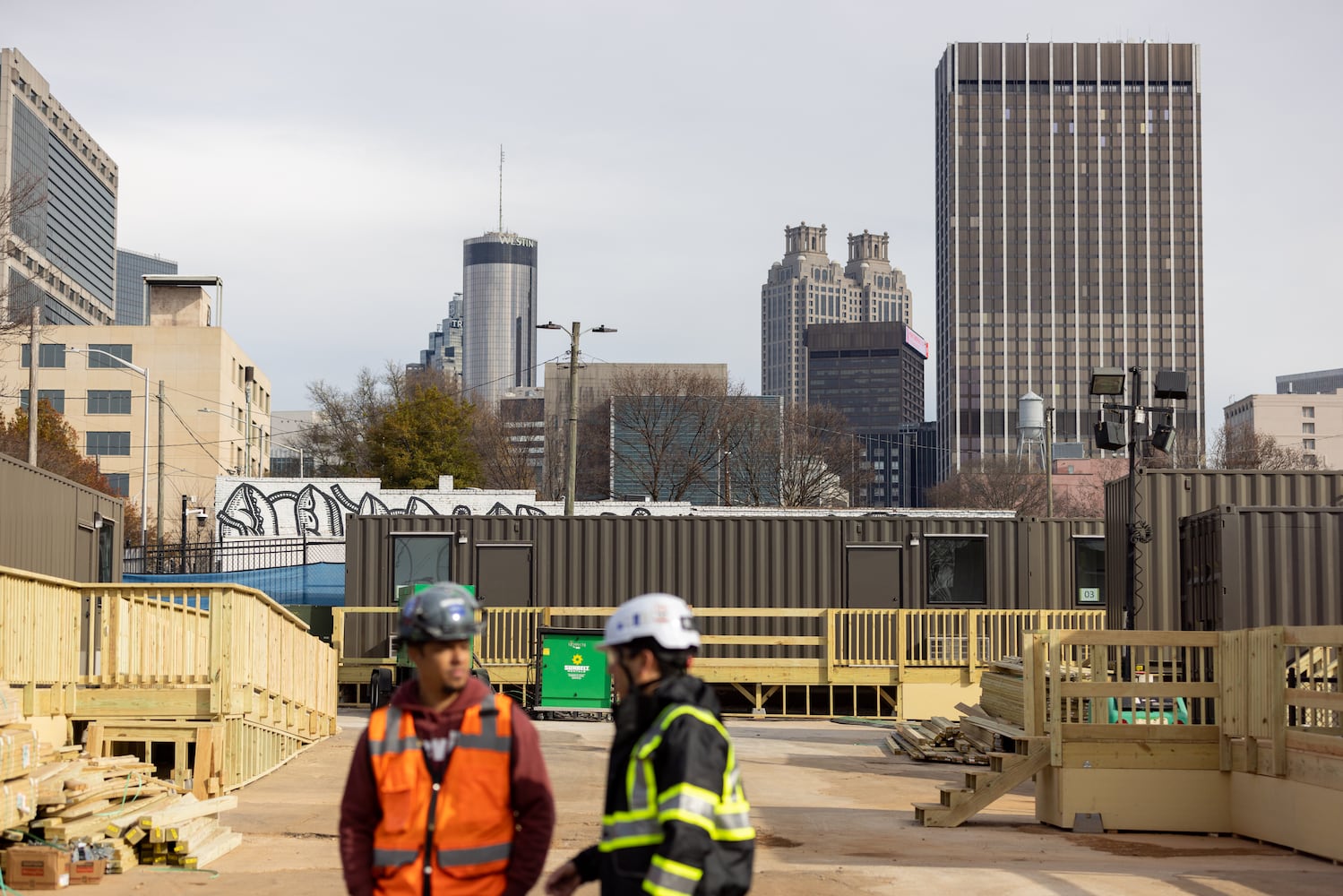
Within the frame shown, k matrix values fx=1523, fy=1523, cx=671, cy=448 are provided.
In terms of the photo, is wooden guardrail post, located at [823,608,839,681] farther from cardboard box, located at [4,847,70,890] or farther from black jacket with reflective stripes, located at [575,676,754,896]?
black jacket with reflective stripes, located at [575,676,754,896]

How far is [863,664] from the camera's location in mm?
27609

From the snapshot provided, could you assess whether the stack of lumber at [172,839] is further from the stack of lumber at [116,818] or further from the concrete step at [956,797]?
the concrete step at [956,797]

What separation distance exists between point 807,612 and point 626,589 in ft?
11.9

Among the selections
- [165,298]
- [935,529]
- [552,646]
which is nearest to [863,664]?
[935,529]

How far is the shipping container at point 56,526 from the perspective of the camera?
18344 millimetres

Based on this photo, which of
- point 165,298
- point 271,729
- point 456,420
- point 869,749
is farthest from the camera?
point 165,298

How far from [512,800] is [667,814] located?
1.67 ft

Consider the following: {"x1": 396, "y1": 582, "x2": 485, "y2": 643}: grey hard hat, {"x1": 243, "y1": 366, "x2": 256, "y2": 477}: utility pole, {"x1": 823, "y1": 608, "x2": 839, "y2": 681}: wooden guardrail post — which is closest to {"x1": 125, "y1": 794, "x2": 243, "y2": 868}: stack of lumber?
{"x1": 396, "y1": 582, "x2": 485, "y2": 643}: grey hard hat

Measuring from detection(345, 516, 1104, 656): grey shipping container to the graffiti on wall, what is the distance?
20.8 meters

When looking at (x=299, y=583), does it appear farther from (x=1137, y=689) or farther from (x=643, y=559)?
(x=1137, y=689)

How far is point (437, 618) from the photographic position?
4.52 m

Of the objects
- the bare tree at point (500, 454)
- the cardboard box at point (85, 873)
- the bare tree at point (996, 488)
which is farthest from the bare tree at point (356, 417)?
the cardboard box at point (85, 873)

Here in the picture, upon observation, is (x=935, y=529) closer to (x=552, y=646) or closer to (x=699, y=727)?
(x=552, y=646)

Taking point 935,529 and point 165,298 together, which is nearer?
point 935,529
